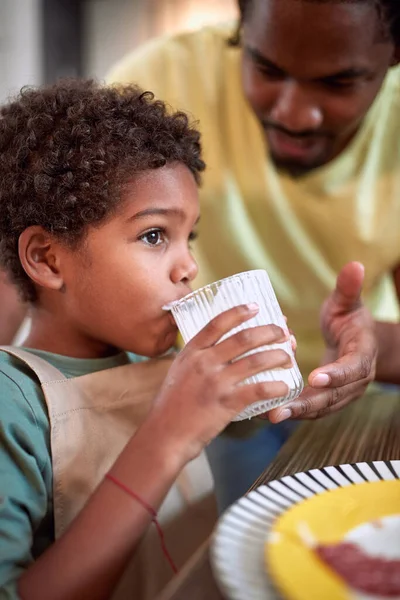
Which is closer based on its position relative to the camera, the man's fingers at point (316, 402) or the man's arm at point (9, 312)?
the man's fingers at point (316, 402)

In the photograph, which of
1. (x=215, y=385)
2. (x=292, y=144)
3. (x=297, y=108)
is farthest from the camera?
(x=292, y=144)

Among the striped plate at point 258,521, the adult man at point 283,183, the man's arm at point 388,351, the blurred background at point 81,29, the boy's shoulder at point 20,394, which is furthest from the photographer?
the blurred background at point 81,29

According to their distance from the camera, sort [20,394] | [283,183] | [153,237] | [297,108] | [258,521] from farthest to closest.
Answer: [283,183] < [297,108] < [153,237] < [20,394] < [258,521]

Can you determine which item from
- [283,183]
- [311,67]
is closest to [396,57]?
[311,67]

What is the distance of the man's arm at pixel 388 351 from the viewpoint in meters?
1.27

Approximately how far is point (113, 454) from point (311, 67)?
78 centimetres

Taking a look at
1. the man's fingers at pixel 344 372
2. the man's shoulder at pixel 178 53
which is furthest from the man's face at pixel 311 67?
the man's fingers at pixel 344 372

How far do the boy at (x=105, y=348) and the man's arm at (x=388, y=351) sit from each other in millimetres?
418

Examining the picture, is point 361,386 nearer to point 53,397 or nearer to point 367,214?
point 53,397

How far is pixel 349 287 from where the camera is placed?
3.77ft

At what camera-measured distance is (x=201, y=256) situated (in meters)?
1.66

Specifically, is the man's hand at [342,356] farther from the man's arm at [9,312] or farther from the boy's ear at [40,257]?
the man's arm at [9,312]

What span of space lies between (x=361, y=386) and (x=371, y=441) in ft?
0.36

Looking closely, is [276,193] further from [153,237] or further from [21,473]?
[21,473]
